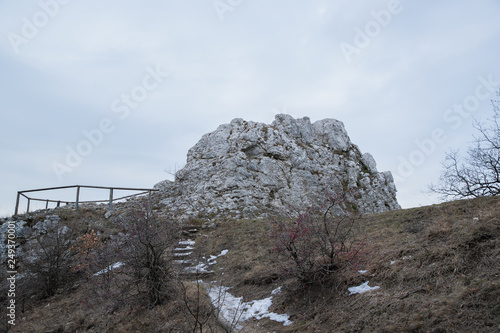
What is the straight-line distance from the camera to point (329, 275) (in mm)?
6336

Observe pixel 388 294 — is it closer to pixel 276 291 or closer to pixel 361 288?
pixel 361 288

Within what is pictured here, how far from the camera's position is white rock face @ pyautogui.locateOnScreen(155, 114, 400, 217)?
18141mm

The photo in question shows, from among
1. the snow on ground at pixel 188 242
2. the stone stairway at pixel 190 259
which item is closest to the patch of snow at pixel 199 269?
the stone stairway at pixel 190 259

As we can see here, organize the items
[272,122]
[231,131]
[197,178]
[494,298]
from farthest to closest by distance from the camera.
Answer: [272,122] < [231,131] < [197,178] < [494,298]

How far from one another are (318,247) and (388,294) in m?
1.82

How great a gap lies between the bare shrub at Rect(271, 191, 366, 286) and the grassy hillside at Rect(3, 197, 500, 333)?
0.94ft

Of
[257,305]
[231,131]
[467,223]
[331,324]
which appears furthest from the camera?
[231,131]

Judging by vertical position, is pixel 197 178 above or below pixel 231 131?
below

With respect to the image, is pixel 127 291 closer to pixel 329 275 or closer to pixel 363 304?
pixel 329 275

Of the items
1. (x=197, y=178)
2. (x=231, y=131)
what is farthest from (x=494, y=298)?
(x=231, y=131)

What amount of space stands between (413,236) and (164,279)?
6.29m

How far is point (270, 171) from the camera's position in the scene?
20.4m

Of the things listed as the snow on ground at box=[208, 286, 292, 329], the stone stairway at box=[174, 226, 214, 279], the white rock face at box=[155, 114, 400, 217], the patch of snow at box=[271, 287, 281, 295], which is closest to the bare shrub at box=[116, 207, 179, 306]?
the stone stairway at box=[174, 226, 214, 279]

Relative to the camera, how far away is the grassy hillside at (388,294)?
159 inches
